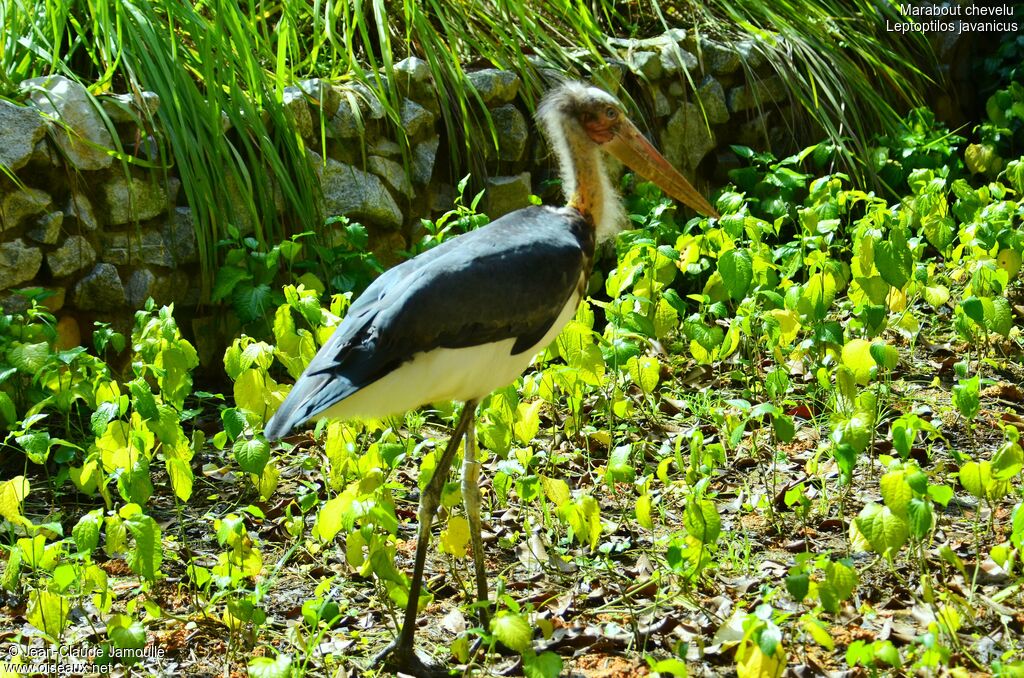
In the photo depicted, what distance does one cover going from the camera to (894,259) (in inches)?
151

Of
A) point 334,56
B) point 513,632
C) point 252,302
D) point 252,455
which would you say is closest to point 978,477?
point 513,632

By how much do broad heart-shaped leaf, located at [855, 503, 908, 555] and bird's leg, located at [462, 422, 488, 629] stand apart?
101 cm

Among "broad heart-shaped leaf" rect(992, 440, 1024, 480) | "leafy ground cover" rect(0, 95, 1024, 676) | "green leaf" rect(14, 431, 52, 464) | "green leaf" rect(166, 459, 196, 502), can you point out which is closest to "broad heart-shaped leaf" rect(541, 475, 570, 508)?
"leafy ground cover" rect(0, 95, 1024, 676)

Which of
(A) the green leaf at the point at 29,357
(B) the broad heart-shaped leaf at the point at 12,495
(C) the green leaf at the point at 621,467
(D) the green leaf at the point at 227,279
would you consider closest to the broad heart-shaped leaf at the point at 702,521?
(C) the green leaf at the point at 621,467

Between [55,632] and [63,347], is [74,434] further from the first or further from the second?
[55,632]

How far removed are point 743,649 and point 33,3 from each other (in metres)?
3.45

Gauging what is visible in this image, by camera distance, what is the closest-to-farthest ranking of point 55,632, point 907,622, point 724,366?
1. point 55,632
2. point 907,622
3. point 724,366

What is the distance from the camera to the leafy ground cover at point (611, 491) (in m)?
2.72

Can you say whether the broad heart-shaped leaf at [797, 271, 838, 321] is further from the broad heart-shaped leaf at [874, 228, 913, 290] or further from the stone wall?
the stone wall

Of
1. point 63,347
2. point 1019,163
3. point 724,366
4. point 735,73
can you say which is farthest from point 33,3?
point 1019,163

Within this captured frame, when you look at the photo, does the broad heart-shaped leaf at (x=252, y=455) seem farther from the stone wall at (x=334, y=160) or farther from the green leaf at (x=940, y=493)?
the green leaf at (x=940, y=493)

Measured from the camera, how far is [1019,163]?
5074 millimetres

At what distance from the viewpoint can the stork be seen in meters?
2.85

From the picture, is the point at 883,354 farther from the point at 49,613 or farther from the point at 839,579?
the point at 49,613
